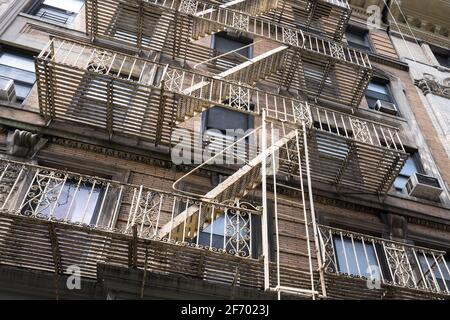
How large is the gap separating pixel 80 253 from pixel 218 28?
26.7 ft

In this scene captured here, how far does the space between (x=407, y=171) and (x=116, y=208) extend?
30.2 ft

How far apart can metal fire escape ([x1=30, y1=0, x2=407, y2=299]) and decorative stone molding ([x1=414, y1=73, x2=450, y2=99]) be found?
11.1 feet

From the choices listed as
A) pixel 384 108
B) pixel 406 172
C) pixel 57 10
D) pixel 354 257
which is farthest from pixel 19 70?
pixel 384 108

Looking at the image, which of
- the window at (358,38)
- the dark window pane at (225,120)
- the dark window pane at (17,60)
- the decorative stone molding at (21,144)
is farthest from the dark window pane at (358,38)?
the decorative stone molding at (21,144)

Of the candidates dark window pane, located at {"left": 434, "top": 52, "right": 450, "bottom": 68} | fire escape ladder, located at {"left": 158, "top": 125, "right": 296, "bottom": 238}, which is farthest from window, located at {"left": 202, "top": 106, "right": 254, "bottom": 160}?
dark window pane, located at {"left": 434, "top": 52, "right": 450, "bottom": 68}

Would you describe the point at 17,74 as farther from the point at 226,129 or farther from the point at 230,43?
the point at 230,43

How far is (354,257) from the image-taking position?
9.88 metres

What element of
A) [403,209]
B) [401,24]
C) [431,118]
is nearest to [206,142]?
[403,209]

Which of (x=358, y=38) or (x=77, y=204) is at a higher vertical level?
(x=358, y=38)

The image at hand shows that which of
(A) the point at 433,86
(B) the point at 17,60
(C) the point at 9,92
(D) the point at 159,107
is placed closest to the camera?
(D) the point at 159,107

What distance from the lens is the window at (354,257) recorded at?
9570 millimetres

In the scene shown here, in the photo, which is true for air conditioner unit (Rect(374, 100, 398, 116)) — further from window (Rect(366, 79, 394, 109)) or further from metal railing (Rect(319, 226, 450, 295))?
metal railing (Rect(319, 226, 450, 295))

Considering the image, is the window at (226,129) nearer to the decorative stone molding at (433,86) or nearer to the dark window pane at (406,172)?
the dark window pane at (406,172)

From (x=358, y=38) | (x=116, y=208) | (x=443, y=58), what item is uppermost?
(x=358, y=38)
